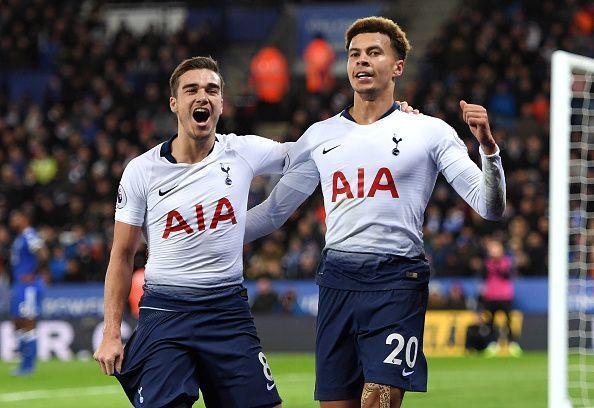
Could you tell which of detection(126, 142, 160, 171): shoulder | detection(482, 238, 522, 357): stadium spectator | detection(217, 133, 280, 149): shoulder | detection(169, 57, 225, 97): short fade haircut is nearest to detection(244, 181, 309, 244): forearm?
detection(217, 133, 280, 149): shoulder

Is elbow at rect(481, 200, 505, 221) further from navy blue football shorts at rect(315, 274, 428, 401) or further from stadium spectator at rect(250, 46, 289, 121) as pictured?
stadium spectator at rect(250, 46, 289, 121)

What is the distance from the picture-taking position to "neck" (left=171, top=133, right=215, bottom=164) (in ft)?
21.0

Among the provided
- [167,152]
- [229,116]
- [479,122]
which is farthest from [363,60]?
[229,116]

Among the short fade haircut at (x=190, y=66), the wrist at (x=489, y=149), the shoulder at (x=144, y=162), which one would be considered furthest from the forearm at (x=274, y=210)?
the wrist at (x=489, y=149)

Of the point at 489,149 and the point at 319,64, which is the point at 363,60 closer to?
the point at 489,149

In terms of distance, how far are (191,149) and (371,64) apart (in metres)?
1.01

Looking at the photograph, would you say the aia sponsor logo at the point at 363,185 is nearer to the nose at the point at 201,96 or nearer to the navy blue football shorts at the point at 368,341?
the navy blue football shorts at the point at 368,341

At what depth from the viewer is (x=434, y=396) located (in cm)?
1330

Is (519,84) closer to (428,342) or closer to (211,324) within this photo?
(428,342)

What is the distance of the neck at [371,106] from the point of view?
6527mm

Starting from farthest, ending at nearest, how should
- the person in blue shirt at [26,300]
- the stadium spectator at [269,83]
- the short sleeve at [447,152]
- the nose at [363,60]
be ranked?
1. the stadium spectator at [269,83]
2. the person in blue shirt at [26,300]
3. the nose at [363,60]
4. the short sleeve at [447,152]

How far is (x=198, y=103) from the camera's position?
6.27 metres

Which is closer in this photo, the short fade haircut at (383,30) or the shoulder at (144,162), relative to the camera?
the shoulder at (144,162)

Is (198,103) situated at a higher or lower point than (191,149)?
higher
